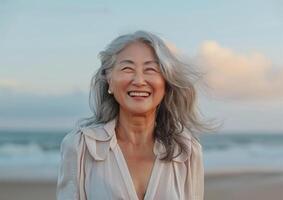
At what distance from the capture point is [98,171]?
2.78m

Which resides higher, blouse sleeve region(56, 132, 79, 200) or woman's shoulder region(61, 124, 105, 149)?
woman's shoulder region(61, 124, 105, 149)

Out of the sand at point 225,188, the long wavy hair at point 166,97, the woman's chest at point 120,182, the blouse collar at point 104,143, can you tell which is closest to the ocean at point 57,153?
the sand at point 225,188

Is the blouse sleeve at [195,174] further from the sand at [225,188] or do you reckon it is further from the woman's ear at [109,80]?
the sand at [225,188]

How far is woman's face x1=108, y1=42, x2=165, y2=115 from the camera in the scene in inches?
109

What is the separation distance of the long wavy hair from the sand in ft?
24.2

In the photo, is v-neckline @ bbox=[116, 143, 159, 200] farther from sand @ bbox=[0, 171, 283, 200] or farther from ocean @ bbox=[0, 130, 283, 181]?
ocean @ bbox=[0, 130, 283, 181]

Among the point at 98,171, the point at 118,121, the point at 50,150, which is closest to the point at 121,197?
the point at 98,171

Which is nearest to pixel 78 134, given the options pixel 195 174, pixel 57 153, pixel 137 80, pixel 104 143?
pixel 104 143

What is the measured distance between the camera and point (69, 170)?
2.83 m

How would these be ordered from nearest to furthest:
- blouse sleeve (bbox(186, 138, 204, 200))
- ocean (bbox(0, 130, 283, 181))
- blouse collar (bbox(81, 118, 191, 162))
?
blouse collar (bbox(81, 118, 191, 162)) < blouse sleeve (bbox(186, 138, 204, 200)) < ocean (bbox(0, 130, 283, 181))

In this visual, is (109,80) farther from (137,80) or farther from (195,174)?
(195,174)

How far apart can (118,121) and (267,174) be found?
11.8 meters

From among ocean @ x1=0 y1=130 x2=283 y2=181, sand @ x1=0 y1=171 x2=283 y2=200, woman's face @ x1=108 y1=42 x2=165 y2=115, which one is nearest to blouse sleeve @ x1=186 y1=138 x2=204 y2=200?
woman's face @ x1=108 y1=42 x2=165 y2=115

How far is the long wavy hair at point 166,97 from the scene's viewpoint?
2854mm
